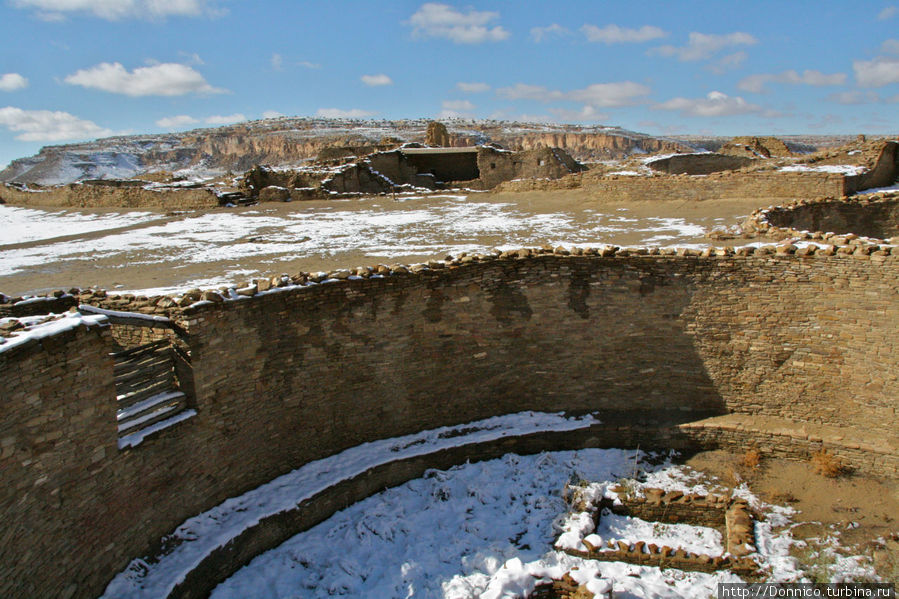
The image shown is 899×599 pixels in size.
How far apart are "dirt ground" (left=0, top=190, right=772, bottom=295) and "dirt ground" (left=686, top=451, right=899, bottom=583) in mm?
3789

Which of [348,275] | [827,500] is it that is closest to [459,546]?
[348,275]

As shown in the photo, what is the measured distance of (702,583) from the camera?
251 inches

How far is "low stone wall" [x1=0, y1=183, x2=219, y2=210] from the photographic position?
18.5 meters

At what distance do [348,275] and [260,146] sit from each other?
235 feet

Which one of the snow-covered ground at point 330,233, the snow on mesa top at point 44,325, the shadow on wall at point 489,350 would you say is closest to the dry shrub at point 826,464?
the shadow on wall at point 489,350

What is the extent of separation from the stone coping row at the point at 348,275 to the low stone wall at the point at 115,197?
1126 cm

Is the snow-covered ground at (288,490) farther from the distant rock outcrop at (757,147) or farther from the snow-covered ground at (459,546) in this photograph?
the distant rock outcrop at (757,147)

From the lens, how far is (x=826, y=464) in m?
8.02

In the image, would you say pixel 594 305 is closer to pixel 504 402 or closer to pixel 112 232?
pixel 504 402

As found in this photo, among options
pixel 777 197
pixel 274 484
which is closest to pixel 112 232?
pixel 274 484

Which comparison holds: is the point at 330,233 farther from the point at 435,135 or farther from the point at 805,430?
the point at 435,135

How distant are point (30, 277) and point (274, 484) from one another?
6.32 m

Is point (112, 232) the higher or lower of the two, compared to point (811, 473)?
higher

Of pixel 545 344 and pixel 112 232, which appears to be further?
pixel 112 232
